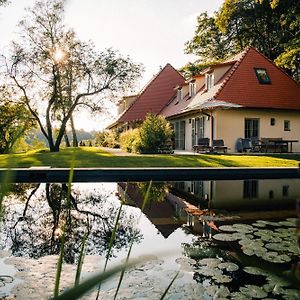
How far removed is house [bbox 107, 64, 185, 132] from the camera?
29.4 metres

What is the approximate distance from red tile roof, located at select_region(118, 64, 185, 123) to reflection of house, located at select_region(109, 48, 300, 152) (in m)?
4.93

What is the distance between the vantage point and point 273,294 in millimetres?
3506

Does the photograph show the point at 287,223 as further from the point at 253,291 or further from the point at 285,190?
the point at 285,190

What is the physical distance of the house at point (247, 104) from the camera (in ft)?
65.6

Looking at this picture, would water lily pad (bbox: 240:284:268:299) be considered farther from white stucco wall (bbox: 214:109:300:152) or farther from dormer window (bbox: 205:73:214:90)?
dormer window (bbox: 205:73:214:90)

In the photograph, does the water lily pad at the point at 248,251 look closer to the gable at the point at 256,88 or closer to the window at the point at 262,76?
the gable at the point at 256,88

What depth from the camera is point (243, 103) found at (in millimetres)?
20047

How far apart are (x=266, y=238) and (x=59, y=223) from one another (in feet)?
11.6

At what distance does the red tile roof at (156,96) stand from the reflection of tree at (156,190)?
18.3 m

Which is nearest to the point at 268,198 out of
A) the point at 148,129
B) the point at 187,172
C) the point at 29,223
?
the point at 187,172

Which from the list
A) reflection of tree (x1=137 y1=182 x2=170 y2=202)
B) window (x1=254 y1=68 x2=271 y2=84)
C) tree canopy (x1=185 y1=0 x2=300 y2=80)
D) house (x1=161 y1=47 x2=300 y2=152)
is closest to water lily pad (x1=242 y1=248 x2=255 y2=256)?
reflection of tree (x1=137 y1=182 x2=170 y2=202)

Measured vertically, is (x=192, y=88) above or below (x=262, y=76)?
below

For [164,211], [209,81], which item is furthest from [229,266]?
[209,81]

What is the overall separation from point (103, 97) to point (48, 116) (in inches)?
159
